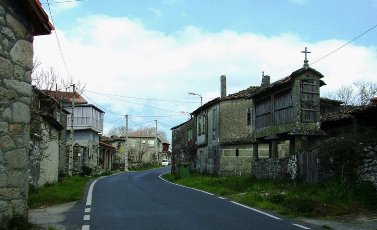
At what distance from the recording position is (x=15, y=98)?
865 centimetres

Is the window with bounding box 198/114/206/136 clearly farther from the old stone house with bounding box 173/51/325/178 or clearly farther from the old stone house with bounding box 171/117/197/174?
the old stone house with bounding box 171/117/197/174

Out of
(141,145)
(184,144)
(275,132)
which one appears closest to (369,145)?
(275,132)

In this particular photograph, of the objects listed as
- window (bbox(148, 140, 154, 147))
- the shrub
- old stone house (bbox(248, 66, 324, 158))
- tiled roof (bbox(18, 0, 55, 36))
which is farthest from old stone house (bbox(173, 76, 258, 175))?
window (bbox(148, 140, 154, 147))

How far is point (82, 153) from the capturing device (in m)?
51.7

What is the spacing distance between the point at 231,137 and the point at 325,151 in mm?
20831

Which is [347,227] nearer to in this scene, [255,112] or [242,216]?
[242,216]

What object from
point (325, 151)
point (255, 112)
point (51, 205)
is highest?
point (255, 112)

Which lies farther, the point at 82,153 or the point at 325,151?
the point at 82,153

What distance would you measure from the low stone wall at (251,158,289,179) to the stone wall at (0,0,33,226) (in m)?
17.1

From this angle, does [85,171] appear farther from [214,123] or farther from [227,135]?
[227,135]

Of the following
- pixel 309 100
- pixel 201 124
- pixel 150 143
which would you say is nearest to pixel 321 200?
pixel 309 100

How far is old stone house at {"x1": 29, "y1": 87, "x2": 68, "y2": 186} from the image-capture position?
19891 millimetres

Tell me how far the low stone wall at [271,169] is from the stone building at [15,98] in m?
17.1

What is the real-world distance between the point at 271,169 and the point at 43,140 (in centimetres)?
1253
